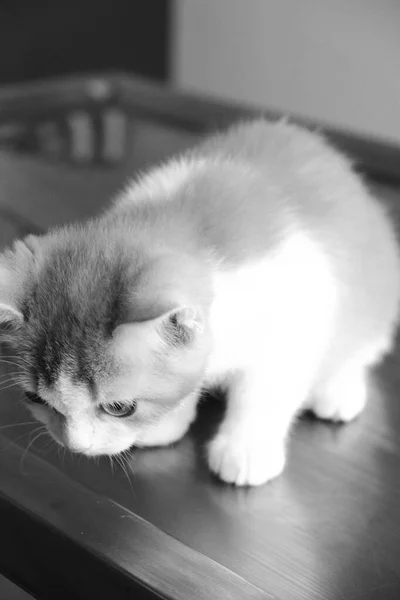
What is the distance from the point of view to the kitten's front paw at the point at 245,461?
89cm

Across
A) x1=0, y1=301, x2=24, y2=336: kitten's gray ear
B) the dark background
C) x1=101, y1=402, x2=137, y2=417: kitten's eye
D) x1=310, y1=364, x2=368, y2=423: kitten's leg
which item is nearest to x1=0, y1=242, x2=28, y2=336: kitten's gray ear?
x1=0, y1=301, x2=24, y2=336: kitten's gray ear

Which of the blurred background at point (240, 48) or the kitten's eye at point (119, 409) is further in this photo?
the blurred background at point (240, 48)

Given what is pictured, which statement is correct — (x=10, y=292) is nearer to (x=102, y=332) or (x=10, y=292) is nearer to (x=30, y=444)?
(x=102, y=332)

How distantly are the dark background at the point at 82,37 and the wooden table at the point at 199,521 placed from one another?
194cm

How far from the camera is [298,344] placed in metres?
0.90

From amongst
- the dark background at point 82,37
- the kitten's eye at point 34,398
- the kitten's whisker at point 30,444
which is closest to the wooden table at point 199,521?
the kitten's whisker at point 30,444

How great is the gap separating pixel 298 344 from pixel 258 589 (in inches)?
11.5

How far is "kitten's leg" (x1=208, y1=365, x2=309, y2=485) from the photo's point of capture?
35.0 inches

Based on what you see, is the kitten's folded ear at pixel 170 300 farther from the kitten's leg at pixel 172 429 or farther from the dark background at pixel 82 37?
the dark background at pixel 82 37

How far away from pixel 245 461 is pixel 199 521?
0.32 ft

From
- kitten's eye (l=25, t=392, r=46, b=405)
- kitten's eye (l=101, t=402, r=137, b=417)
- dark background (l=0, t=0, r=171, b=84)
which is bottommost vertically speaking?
dark background (l=0, t=0, r=171, b=84)

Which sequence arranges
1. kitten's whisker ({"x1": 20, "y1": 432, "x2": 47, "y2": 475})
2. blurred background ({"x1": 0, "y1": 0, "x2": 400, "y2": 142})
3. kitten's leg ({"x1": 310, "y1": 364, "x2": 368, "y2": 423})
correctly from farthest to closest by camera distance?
blurred background ({"x1": 0, "y1": 0, "x2": 400, "y2": 142}) < kitten's leg ({"x1": 310, "y1": 364, "x2": 368, "y2": 423}) < kitten's whisker ({"x1": 20, "y1": 432, "x2": 47, "y2": 475})

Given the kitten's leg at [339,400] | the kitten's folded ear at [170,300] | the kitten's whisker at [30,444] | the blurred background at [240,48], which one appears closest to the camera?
the kitten's folded ear at [170,300]

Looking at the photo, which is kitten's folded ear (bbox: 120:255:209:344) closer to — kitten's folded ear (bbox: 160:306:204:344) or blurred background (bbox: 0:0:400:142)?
kitten's folded ear (bbox: 160:306:204:344)
